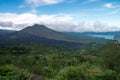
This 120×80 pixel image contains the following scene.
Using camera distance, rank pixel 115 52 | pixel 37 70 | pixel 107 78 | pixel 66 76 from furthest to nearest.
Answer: pixel 115 52, pixel 37 70, pixel 107 78, pixel 66 76

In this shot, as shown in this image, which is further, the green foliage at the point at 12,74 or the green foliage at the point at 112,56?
the green foliage at the point at 112,56

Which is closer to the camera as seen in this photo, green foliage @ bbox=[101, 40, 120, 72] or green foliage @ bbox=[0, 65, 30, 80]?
green foliage @ bbox=[0, 65, 30, 80]

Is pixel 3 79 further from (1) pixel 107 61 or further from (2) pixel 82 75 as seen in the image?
(1) pixel 107 61

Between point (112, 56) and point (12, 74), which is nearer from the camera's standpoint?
point (12, 74)

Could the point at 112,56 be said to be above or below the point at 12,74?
above

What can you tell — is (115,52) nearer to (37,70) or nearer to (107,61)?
(107,61)

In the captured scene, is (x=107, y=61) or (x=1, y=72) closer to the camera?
(x=1, y=72)

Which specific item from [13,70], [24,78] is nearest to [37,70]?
[13,70]

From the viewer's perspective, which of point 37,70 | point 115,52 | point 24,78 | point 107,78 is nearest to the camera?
point 24,78

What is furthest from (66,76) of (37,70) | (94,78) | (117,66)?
(117,66)
